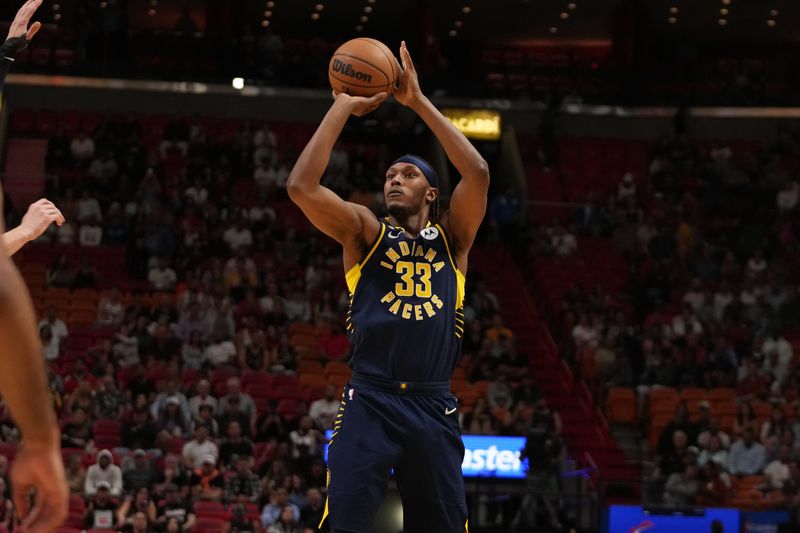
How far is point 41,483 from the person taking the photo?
2002mm

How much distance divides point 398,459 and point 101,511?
8928 mm

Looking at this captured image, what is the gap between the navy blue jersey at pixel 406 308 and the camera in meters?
5.49

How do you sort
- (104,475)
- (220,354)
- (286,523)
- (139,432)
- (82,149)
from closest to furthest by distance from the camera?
(286,523) → (104,475) → (139,432) → (220,354) → (82,149)

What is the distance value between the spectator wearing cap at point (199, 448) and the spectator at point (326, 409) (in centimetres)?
157

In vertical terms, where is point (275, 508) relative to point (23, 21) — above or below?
below

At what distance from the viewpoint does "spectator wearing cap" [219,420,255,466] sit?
15.4m

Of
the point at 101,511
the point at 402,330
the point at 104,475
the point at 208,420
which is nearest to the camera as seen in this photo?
the point at 402,330

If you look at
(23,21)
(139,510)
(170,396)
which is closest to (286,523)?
(139,510)

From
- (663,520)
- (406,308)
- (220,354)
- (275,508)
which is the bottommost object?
(275,508)

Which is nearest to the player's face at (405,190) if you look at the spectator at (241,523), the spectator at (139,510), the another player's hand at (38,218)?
the another player's hand at (38,218)

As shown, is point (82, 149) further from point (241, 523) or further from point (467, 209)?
point (467, 209)

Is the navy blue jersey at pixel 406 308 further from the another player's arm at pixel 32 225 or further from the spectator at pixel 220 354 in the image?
the spectator at pixel 220 354

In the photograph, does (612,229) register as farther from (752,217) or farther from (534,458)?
(534,458)

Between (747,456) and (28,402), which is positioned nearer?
(28,402)
